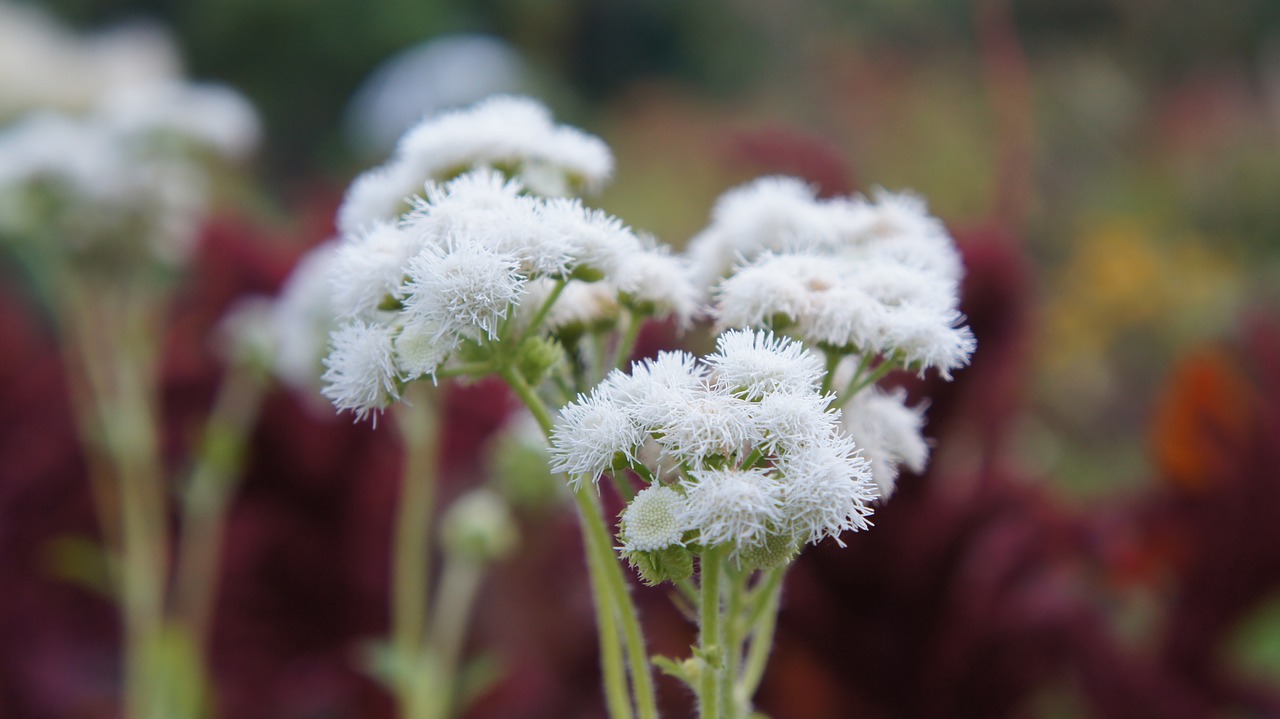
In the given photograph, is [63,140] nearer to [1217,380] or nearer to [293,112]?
[1217,380]

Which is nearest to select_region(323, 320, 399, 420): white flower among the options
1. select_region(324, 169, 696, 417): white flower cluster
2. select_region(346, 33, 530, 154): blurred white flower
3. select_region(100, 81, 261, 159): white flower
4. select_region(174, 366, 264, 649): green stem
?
select_region(324, 169, 696, 417): white flower cluster

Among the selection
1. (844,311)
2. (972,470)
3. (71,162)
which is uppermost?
(71,162)

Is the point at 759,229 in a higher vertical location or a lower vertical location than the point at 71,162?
lower

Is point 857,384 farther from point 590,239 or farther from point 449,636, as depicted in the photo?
point 449,636

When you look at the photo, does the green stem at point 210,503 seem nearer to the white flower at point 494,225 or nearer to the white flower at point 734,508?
the white flower at point 494,225

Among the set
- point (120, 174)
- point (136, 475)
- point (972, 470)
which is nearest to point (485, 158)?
point (972, 470)

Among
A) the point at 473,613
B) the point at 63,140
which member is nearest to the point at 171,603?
the point at 473,613
